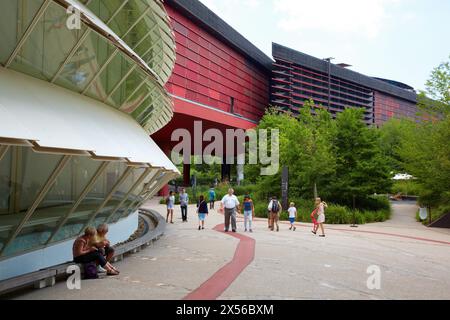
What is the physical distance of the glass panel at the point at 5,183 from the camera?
6984 millimetres

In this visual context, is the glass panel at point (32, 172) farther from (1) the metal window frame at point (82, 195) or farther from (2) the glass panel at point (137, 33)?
(2) the glass panel at point (137, 33)

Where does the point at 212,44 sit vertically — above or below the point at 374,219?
above

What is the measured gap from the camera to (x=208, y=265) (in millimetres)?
9984

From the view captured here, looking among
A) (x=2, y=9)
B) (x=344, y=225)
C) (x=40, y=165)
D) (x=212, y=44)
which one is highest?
(x=212, y=44)

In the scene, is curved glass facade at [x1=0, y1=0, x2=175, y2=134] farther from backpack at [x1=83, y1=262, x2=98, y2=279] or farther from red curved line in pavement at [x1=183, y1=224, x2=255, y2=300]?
red curved line in pavement at [x1=183, y1=224, x2=255, y2=300]

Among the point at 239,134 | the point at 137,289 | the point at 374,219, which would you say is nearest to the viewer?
the point at 137,289

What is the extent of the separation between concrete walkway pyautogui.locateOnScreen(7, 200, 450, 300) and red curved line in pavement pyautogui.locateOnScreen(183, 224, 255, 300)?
0.6 inches

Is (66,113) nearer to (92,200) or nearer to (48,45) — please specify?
(48,45)

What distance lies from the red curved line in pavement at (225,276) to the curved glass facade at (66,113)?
9.03 ft

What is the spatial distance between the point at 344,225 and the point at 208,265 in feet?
51.6

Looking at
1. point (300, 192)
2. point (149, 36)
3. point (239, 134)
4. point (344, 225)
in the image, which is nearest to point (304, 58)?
point (239, 134)

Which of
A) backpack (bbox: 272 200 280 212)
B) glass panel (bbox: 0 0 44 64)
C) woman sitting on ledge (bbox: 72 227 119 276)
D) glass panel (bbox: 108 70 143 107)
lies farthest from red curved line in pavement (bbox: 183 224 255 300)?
backpack (bbox: 272 200 280 212)
